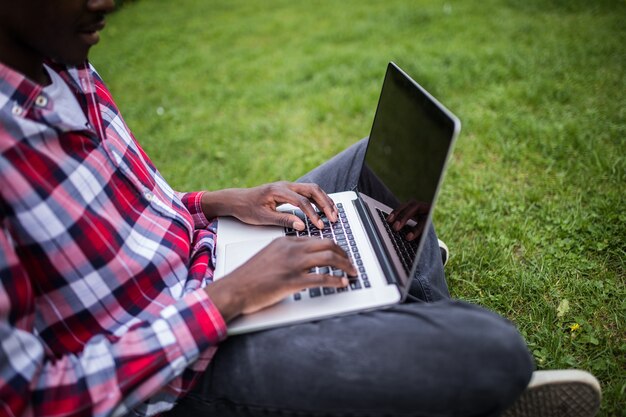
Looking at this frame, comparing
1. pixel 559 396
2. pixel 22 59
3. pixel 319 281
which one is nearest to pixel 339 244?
pixel 319 281

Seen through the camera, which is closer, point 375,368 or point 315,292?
point 375,368

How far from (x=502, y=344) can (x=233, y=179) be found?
2650 millimetres

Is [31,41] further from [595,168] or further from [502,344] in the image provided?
[595,168]

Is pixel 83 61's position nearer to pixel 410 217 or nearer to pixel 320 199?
pixel 320 199

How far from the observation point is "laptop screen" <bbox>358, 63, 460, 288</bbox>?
1.31m

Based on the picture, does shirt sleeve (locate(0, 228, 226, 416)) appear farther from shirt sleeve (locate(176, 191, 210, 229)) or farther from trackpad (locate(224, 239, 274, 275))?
shirt sleeve (locate(176, 191, 210, 229))

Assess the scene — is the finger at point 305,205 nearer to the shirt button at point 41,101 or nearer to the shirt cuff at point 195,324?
the shirt cuff at point 195,324

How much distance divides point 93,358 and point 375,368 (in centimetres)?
73

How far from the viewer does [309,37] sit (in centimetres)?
562

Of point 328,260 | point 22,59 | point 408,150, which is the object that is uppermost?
point 22,59

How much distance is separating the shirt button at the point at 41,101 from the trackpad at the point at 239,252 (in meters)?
0.75

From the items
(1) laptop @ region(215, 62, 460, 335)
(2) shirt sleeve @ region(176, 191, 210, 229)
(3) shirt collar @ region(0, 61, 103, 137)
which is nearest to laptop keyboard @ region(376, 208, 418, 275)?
(1) laptop @ region(215, 62, 460, 335)

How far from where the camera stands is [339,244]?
161cm

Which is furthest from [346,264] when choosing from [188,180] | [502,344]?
[188,180]
